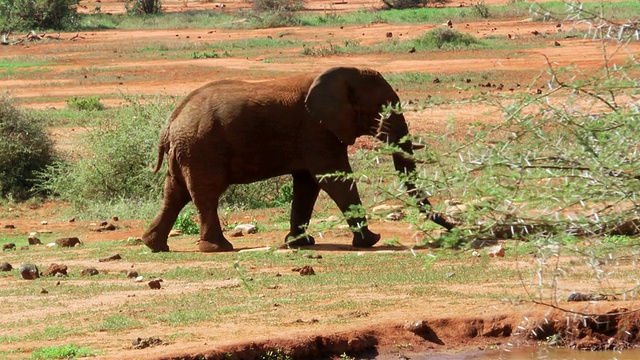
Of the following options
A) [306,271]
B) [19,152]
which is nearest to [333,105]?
[306,271]

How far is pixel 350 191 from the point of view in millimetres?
13156

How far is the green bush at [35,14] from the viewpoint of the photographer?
4575 centimetres

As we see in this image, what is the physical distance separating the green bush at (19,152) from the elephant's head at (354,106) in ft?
25.0

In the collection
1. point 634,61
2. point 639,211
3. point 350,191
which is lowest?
point 350,191

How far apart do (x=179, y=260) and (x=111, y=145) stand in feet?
17.5

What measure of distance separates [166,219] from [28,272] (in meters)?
2.23

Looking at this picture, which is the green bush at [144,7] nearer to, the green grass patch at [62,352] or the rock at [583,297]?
the rock at [583,297]

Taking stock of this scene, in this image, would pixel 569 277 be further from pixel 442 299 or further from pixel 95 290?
pixel 95 290

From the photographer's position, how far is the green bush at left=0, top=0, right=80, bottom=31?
4575 centimetres

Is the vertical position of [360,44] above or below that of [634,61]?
below

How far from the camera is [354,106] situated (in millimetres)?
13453

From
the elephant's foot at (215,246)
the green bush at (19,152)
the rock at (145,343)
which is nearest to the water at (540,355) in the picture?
the rock at (145,343)

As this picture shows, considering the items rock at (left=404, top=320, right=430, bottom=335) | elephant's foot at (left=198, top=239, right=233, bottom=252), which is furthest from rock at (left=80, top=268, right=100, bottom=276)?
rock at (left=404, top=320, right=430, bottom=335)

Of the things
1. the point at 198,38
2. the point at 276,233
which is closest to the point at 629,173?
the point at 276,233
